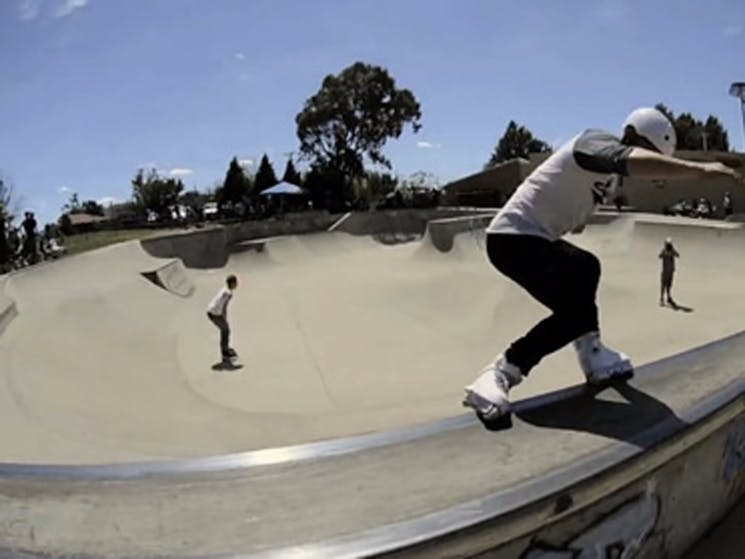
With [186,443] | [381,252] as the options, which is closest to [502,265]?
[186,443]

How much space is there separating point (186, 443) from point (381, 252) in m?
24.0

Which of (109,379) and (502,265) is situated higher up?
(502,265)

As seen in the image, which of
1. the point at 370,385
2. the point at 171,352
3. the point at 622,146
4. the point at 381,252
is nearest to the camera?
the point at 622,146

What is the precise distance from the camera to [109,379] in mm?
8617

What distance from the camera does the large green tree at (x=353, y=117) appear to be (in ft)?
174

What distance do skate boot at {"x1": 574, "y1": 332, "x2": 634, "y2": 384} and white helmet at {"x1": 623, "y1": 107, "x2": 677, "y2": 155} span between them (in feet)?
2.67

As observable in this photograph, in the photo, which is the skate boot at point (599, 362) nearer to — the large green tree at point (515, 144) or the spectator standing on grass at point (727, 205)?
the spectator standing on grass at point (727, 205)

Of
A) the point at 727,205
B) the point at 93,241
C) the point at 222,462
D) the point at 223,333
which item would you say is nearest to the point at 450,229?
the point at 727,205

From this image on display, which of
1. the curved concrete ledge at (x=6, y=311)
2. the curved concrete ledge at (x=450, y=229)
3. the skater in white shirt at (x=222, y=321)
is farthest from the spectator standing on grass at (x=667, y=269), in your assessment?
the curved concrete ledge at (x=6, y=311)

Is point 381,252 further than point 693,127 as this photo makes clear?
No

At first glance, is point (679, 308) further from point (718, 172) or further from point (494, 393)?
point (494, 393)

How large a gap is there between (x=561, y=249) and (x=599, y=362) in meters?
0.51

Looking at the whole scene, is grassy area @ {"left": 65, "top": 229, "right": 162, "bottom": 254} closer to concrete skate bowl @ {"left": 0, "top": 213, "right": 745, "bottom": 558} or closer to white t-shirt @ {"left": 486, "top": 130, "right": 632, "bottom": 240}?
concrete skate bowl @ {"left": 0, "top": 213, "right": 745, "bottom": 558}

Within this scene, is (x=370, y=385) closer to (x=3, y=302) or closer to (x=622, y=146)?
(x=3, y=302)
